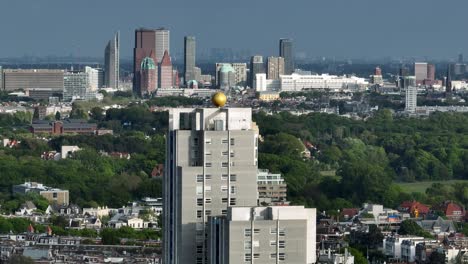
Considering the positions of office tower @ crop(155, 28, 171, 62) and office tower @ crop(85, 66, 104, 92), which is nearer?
office tower @ crop(85, 66, 104, 92)

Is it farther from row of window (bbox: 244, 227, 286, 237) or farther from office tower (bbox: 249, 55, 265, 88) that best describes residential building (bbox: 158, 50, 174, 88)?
row of window (bbox: 244, 227, 286, 237)

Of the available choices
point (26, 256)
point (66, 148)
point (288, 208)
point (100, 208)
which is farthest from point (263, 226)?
point (66, 148)

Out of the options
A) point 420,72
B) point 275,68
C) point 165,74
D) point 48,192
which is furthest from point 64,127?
point 420,72

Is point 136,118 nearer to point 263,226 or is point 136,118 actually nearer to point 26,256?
point 26,256

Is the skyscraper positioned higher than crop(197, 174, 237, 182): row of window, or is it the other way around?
the skyscraper

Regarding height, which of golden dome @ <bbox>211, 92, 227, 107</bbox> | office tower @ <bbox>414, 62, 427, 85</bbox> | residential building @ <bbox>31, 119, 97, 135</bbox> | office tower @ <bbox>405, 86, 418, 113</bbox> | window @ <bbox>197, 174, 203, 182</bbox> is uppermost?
office tower @ <bbox>414, 62, 427, 85</bbox>

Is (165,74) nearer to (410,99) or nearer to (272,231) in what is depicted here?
(410,99)

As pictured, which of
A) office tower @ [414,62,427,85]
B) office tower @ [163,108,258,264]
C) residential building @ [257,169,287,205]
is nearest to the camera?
office tower @ [163,108,258,264]

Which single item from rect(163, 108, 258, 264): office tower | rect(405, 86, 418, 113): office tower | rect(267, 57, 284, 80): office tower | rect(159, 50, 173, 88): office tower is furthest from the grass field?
rect(267, 57, 284, 80): office tower
